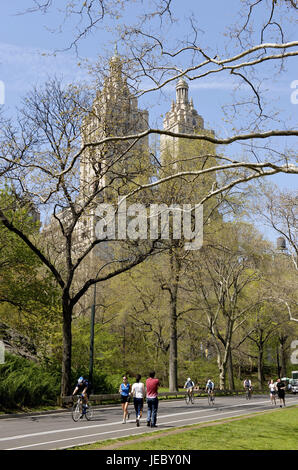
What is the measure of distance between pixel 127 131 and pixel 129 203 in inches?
120

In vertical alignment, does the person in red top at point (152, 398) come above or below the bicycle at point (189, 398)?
above

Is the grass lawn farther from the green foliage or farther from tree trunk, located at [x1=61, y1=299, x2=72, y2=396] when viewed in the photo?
tree trunk, located at [x1=61, y1=299, x2=72, y2=396]

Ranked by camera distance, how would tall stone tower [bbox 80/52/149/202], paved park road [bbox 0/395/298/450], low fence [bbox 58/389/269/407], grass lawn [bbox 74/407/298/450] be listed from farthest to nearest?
low fence [bbox 58/389/269/407] → tall stone tower [bbox 80/52/149/202] → paved park road [bbox 0/395/298/450] → grass lawn [bbox 74/407/298/450]

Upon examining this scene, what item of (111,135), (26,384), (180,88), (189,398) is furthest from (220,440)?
(180,88)

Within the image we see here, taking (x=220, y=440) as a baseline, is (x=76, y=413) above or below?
below

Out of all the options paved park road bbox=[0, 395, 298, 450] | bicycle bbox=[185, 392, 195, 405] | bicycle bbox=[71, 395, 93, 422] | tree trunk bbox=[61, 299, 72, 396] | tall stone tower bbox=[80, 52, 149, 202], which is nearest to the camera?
paved park road bbox=[0, 395, 298, 450]

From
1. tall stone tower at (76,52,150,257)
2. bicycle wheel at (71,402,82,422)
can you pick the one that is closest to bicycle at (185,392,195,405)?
bicycle wheel at (71,402,82,422)

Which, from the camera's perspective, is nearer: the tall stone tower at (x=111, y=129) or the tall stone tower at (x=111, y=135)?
the tall stone tower at (x=111, y=135)

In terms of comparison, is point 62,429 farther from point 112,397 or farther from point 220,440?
point 112,397

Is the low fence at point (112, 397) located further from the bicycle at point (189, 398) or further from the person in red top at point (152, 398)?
the person in red top at point (152, 398)

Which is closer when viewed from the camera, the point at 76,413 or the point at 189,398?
the point at 76,413

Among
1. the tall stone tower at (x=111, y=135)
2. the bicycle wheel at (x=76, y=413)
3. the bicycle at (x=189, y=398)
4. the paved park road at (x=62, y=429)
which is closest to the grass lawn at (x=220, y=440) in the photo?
the paved park road at (x=62, y=429)

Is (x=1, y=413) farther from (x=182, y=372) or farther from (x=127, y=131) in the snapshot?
(x=182, y=372)

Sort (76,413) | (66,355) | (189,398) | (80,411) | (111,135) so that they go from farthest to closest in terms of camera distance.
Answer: (189,398)
(66,355)
(111,135)
(80,411)
(76,413)
